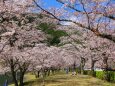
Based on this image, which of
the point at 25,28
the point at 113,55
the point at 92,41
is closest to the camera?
the point at 25,28

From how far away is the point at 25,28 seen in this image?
3238 centimetres

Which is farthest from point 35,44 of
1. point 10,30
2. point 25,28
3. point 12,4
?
point 12,4

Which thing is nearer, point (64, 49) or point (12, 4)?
point (12, 4)

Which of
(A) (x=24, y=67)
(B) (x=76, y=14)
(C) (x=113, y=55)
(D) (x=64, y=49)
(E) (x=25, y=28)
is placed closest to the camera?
(B) (x=76, y=14)

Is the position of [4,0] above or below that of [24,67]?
above

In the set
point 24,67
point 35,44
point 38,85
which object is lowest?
point 38,85

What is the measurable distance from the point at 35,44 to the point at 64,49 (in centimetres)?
3749

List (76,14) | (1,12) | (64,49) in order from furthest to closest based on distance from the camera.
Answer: (64,49) → (1,12) → (76,14)

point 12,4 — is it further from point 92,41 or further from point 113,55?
point 92,41

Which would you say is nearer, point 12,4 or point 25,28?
point 12,4

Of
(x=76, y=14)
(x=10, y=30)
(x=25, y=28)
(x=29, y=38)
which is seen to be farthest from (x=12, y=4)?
(x=29, y=38)

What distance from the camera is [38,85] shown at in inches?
1681

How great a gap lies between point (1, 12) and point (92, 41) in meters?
25.1

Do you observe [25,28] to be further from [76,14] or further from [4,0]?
[76,14]
